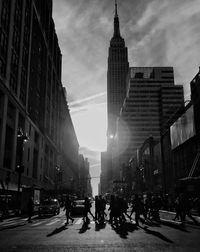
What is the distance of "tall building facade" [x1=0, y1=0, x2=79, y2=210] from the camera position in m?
44.7

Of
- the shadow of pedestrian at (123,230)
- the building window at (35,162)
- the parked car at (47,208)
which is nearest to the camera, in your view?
the shadow of pedestrian at (123,230)

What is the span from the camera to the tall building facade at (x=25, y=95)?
44.7 meters

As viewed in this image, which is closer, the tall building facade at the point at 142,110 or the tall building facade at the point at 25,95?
the tall building facade at the point at 25,95

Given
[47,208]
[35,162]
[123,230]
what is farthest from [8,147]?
[123,230]

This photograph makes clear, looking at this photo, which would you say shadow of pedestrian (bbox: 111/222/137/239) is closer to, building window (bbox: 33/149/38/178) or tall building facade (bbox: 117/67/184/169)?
building window (bbox: 33/149/38/178)

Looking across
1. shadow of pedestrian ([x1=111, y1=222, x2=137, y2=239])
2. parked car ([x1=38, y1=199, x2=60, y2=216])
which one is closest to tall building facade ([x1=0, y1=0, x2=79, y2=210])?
parked car ([x1=38, y1=199, x2=60, y2=216])

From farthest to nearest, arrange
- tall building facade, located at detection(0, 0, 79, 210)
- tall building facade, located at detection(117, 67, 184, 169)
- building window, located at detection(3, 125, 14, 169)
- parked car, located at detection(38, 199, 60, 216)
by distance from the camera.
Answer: tall building facade, located at detection(117, 67, 184, 169)
building window, located at detection(3, 125, 14, 169)
tall building facade, located at detection(0, 0, 79, 210)
parked car, located at detection(38, 199, 60, 216)

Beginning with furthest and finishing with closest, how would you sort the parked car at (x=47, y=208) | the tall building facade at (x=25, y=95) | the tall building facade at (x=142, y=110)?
the tall building facade at (x=142, y=110), the tall building facade at (x=25, y=95), the parked car at (x=47, y=208)

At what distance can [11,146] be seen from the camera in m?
48.2

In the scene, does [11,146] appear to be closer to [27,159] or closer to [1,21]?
[27,159]

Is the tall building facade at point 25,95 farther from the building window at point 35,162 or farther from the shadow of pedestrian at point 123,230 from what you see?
the shadow of pedestrian at point 123,230

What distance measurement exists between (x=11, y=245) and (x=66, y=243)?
6.44ft

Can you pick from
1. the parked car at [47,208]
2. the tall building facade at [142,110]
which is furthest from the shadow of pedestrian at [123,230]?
the tall building facade at [142,110]

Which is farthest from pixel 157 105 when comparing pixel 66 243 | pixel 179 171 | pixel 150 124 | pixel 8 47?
pixel 66 243
